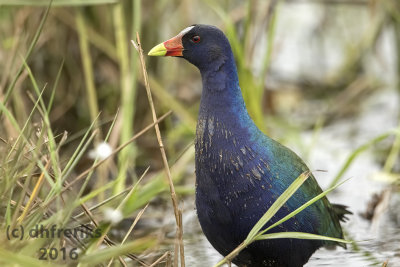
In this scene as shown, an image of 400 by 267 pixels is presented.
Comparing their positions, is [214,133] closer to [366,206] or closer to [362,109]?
[366,206]

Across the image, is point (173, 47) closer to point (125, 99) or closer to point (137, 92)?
point (125, 99)

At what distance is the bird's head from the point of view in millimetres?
3350

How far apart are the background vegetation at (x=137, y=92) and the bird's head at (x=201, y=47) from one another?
0.51 m

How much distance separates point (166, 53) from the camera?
3.40m

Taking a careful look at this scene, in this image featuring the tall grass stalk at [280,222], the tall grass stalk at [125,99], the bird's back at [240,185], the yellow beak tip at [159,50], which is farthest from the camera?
the tall grass stalk at [125,99]

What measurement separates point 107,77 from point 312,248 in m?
2.81

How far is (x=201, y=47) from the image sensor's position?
Result: 11.1 feet

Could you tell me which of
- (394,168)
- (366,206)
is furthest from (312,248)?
(394,168)

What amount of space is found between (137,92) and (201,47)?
2.43 metres

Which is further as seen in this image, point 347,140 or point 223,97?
point 347,140

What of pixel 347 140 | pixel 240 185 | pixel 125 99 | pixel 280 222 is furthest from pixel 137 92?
pixel 280 222

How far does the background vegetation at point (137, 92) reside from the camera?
2.96 meters

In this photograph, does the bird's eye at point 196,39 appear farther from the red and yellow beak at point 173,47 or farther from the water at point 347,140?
the water at point 347,140

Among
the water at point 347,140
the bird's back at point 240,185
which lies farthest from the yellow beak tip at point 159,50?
the water at point 347,140
